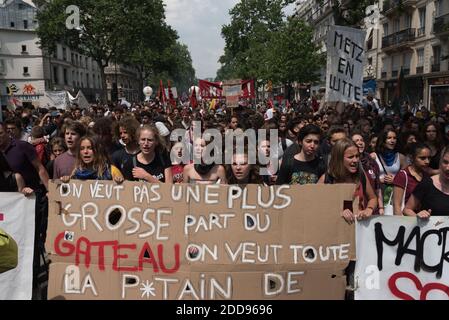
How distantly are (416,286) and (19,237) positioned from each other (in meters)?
3.32

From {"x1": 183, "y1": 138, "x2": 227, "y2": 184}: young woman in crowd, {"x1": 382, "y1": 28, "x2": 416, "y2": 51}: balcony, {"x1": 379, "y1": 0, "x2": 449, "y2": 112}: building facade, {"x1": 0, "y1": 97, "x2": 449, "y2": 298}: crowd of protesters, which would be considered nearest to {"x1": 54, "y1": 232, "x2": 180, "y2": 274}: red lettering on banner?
{"x1": 0, "y1": 97, "x2": 449, "y2": 298}: crowd of protesters

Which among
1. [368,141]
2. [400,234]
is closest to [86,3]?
[368,141]

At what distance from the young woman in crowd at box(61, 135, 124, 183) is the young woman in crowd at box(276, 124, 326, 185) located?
164cm

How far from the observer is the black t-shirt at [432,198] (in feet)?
11.3

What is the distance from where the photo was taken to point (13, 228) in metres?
3.75

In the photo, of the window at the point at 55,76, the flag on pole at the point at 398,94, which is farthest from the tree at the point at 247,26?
the flag on pole at the point at 398,94

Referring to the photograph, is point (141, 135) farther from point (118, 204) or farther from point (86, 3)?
point (86, 3)

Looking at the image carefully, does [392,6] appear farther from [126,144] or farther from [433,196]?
[433,196]

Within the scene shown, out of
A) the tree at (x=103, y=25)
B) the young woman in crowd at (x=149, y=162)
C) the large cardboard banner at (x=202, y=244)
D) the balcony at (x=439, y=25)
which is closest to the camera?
the large cardboard banner at (x=202, y=244)

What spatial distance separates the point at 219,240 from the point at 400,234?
4.69 feet

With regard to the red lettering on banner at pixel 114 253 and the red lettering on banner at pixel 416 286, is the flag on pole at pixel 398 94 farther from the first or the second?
the red lettering on banner at pixel 114 253

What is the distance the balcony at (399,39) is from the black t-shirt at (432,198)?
31173 mm

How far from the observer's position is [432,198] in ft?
11.4
